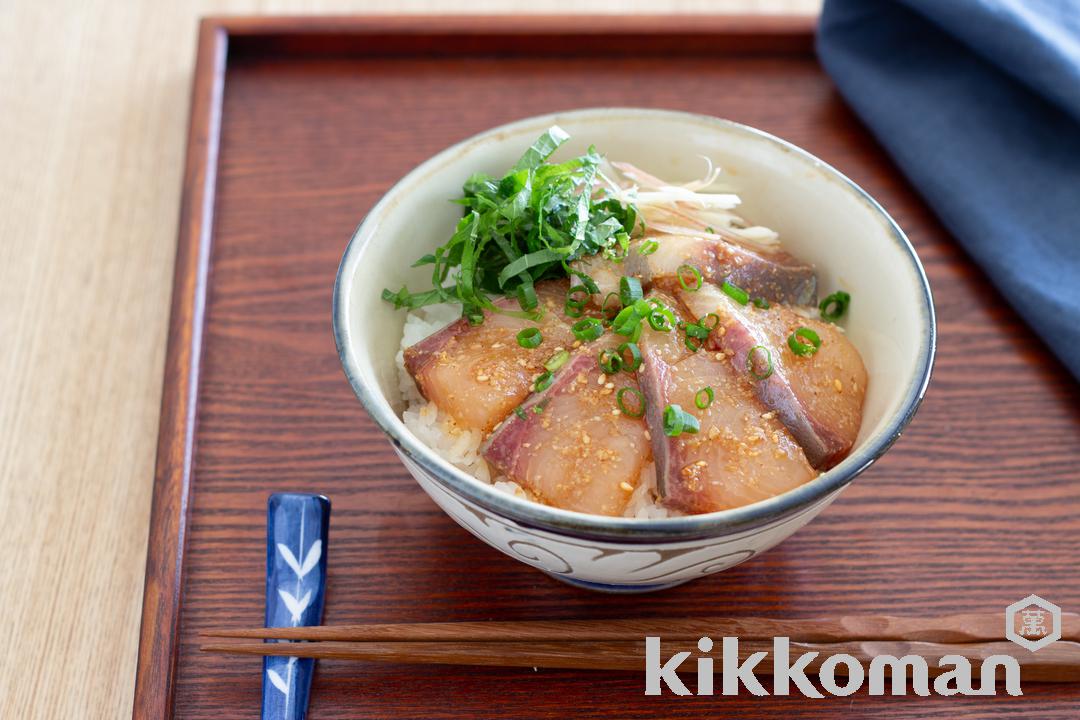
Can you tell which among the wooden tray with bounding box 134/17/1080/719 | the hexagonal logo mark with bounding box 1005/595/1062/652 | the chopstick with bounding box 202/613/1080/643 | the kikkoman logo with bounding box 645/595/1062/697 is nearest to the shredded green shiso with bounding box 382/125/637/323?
the wooden tray with bounding box 134/17/1080/719

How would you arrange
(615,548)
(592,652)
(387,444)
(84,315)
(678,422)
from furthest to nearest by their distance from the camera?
(84,315), (387,444), (592,652), (678,422), (615,548)

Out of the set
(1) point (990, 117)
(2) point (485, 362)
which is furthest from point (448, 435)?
(1) point (990, 117)

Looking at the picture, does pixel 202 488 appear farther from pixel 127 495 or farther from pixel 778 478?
pixel 778 478

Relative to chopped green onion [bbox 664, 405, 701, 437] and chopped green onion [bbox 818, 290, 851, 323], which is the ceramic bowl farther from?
chopped green onion [bbox 664, 405, 701, 437]

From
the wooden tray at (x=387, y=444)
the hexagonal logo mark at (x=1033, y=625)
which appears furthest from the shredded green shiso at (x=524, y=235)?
the hexagonal logo mark at (x=1033, y=625)

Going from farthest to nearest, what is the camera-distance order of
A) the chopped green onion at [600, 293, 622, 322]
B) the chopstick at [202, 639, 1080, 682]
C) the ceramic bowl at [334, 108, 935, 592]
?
the chopped green onion at [600, 293, 622, 322] < the chopstick at [202, 639, 1080, 682] < the ceramic bowl at [334, 108, 935, 592]

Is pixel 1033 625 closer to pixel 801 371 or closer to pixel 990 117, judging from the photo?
pixel 801 371

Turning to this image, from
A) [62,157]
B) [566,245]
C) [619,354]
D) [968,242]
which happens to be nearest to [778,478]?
[619,354]
